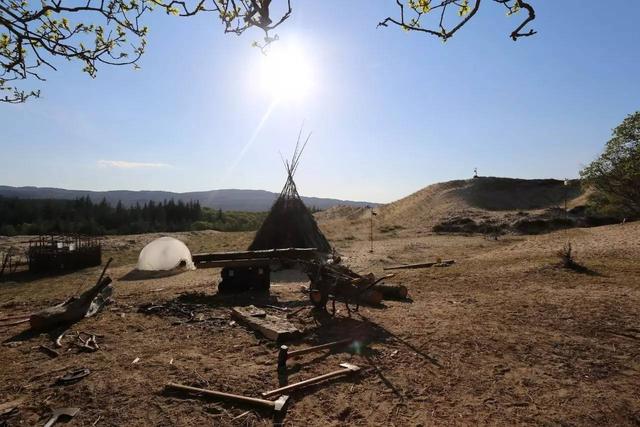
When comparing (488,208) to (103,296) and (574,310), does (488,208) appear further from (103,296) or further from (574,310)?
(103,296)

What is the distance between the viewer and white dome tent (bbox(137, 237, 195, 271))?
14.9 meters

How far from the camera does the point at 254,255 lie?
32.8 feet

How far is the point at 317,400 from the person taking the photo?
4.39 m

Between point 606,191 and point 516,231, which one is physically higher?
point 606,191

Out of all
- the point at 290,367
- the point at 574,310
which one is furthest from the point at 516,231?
the point at 290,367

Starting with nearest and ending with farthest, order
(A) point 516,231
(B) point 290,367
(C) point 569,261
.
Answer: (B) point 290,367 → (C) point 569,261 → (A) point 516,231

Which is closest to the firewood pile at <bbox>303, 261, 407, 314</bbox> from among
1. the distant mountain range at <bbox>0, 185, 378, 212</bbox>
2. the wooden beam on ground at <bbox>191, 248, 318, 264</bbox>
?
the wooden beam on ground at <bbox>191, 248, 318, 264</bbox>

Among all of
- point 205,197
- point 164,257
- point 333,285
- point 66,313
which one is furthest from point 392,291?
point 205,197

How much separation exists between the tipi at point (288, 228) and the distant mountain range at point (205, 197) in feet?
328

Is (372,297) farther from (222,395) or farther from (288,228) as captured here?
(288,228)

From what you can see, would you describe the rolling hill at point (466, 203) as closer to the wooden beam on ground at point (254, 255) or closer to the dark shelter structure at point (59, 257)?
the dark shelter structure at point (59, 257)

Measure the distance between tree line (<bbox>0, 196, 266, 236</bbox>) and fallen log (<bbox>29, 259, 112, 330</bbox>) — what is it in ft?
72.5

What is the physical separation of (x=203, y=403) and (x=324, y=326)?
3.00 m

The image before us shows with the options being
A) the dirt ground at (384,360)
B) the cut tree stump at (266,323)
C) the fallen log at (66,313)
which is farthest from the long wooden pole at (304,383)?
the fallen log at (66,313)
